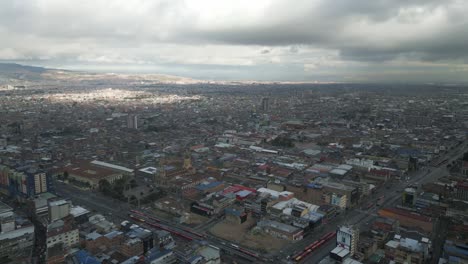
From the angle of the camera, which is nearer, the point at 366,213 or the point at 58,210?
the point at 58,210

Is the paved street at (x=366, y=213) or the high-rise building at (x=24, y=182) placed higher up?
the high-rise building at (x=24, y=182)

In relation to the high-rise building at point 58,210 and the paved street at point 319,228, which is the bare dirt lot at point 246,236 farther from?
the high-rise building at point 58,210

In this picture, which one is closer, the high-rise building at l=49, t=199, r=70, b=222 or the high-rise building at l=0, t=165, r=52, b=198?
the high-rise building at l=49, t=199, r=70, b=222

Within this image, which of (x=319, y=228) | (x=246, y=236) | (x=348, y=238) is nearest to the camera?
(x=348, y=238)

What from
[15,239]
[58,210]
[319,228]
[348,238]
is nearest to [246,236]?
[319,228]

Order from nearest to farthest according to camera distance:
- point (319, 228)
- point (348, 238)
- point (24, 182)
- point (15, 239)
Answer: point (348, 238), point (15, 239), point (319, 228), point (24, 182)

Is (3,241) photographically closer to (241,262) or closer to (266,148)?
(241,262)

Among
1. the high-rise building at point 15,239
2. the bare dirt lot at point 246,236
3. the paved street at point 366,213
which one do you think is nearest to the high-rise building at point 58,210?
the high-rise building at point 15,239

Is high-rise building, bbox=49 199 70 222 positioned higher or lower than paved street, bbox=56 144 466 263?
higher

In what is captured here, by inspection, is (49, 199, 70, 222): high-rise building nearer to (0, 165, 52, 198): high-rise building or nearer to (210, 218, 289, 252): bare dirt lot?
(0, 165, 52, 198): high-rise building

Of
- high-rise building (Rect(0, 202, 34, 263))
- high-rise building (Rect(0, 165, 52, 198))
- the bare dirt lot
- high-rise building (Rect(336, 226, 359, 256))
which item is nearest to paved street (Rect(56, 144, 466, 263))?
the bare dirt lot

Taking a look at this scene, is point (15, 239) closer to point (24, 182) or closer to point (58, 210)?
point (58, 210)
